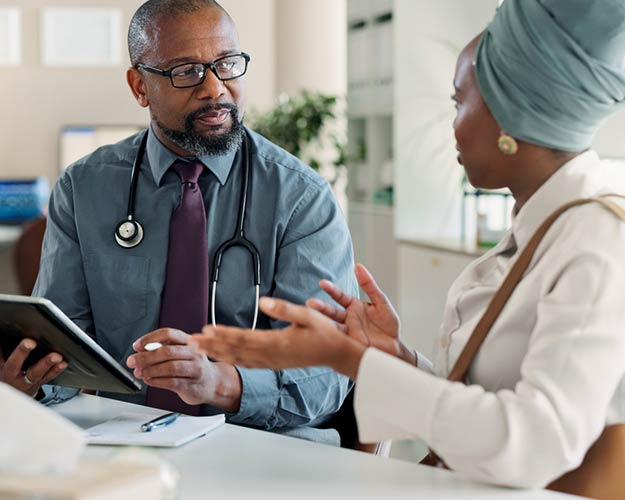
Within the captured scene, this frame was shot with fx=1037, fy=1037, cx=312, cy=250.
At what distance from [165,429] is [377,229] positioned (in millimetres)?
3409


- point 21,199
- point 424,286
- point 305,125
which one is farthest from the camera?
point 21,199

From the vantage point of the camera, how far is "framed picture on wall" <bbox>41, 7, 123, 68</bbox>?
7.22 m

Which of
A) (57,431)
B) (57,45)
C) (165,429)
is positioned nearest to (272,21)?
(57,45)

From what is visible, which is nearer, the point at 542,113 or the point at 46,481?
the point at 46,481

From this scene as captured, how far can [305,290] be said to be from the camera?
2.13 m

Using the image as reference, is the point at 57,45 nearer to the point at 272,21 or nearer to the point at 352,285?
the point at 272,21

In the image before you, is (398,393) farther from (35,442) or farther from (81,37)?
(81,37)

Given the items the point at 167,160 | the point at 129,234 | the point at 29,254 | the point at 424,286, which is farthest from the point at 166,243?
the point at 29,254

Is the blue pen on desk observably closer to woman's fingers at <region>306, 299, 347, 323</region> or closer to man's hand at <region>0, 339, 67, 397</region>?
man's hand at <region>0, 339, 67, 397</region>

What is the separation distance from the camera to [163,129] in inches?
89.8

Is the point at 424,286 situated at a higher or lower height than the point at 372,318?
lower

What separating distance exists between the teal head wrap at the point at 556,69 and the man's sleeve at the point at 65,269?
1.12 meters

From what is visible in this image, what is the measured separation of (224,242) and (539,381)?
1045mm

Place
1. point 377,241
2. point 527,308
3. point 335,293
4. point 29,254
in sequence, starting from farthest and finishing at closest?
1. point 29,254
2. point 377,241
3. point 335,293
4. point 527,308
